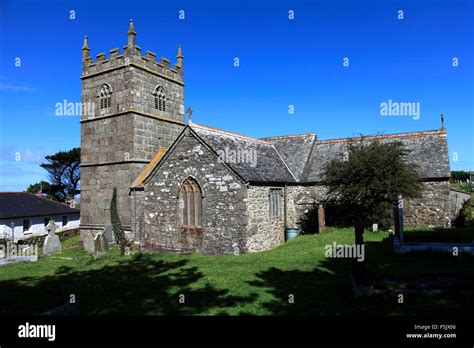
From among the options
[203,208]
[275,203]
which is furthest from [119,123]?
[275,203]

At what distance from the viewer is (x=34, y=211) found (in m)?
38.3

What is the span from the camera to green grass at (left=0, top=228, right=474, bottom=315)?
25.6 feet

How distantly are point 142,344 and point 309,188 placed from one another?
18.0 metres

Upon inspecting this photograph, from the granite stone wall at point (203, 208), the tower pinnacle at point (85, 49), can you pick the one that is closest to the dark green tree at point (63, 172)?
the tower pinnacle at point (85, 49)

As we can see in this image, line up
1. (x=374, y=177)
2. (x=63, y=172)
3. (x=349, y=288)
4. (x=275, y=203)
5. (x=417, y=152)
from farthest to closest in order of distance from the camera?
(x=63, y=172), (x=417, y=152), (x=275, y=203), (x=374, y=177), (x=349, y=288)

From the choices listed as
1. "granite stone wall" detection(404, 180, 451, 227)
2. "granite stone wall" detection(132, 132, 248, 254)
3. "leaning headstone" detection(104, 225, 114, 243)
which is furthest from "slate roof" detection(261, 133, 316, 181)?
"leaning headstone" detection(104, 225, 114, 243)

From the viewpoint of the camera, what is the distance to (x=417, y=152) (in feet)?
70.5

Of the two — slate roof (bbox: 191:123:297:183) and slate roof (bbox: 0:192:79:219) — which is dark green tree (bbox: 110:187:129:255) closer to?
slate roof (bbox: 191:123:297:183)

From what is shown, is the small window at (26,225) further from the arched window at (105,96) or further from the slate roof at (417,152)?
the slate roof at (417,152)

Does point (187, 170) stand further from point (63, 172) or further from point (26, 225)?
point (63, 172)

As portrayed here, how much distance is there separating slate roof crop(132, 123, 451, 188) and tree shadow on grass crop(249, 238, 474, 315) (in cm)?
643

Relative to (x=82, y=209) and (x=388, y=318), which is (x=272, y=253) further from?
(x=82, y=209)

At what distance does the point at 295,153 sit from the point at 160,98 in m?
11.5

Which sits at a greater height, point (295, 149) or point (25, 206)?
point (295, 149)
